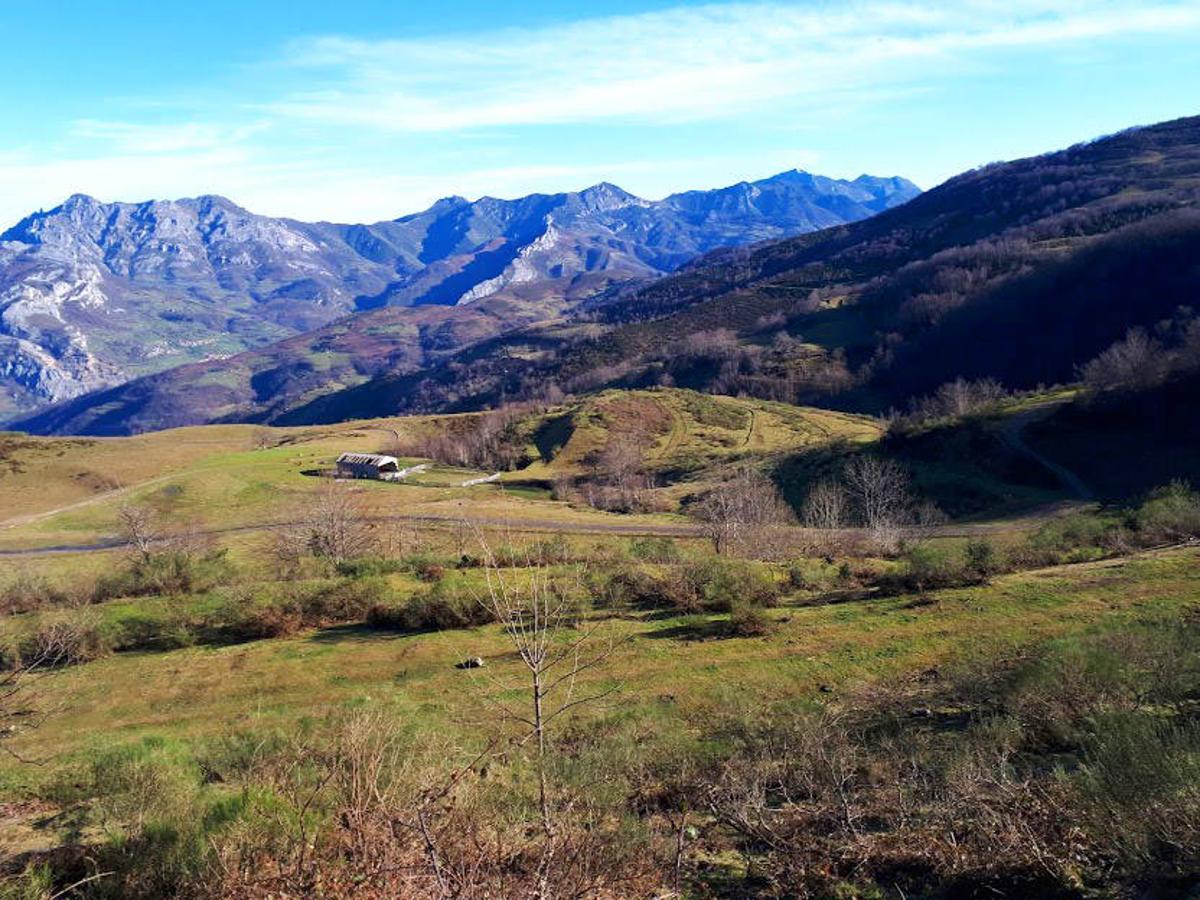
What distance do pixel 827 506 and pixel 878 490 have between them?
386cm

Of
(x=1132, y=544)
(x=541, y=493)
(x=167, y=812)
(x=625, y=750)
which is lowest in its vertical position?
(x=541, y=493)

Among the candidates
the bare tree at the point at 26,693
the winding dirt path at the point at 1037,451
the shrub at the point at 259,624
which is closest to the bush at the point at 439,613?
the shrub at the point at 259,624

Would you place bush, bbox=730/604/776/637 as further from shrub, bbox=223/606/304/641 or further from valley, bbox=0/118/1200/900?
shrub, bbox=223/606/304/641

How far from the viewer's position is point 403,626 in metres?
24.9

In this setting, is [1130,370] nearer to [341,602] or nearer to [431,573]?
[431,573]

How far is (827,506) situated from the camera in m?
51.4

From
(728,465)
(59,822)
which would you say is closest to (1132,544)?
(59,822)

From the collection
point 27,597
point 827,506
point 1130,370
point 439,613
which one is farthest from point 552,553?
point 1130,370

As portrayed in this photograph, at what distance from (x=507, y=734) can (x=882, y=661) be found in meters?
9.92

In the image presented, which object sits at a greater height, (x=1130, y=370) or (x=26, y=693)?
(x=1130, y=370)

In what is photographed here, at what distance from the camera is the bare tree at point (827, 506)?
49.7 metres

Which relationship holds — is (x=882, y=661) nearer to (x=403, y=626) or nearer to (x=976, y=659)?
(x=976, y=659)

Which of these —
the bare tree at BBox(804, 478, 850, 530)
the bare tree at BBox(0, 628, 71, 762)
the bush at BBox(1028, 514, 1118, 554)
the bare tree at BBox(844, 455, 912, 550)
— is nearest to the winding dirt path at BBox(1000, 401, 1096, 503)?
the bare tree at BBox(844, 455, 912, 550)

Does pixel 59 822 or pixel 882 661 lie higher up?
pixel 59 822
